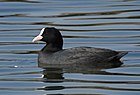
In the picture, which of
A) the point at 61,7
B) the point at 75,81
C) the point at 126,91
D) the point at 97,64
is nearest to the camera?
the point at 126,91

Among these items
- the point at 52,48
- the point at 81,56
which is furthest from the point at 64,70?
the point at 52,48

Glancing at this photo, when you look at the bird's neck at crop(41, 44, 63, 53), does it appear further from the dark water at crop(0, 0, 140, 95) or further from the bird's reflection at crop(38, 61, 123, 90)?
the bird's reflection at crop(38, 61, 123, 90)

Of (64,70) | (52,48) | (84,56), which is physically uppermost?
(52,48)

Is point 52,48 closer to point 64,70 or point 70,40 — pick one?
point 64,70

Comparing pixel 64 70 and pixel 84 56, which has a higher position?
pixel 84 56

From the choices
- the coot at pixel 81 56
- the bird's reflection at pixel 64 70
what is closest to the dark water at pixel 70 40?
the bird's reflection at pixel 64 70

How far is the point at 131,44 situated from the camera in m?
20.4

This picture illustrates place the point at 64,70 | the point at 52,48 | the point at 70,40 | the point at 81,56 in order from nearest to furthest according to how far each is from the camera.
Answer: the point at 64,70, the point at 81,56, the point at 52,48, the point at 70,40

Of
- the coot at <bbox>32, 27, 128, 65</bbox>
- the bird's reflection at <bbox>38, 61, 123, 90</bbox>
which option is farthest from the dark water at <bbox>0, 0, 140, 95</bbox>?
the coot at <bbox>32, 27, 128, 65</bbox>

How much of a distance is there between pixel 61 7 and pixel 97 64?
7882 millimetres

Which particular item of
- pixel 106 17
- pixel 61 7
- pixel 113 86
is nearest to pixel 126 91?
pixel 113 86

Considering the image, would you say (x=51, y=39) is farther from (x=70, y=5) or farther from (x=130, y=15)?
(x=70, y=5)

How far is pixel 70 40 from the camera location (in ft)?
70.2

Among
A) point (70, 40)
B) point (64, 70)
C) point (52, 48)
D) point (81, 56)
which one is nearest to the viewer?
point (64, 70)
